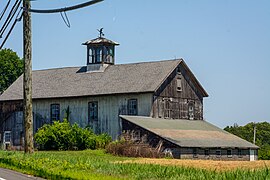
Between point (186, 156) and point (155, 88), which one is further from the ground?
point (155, 88)

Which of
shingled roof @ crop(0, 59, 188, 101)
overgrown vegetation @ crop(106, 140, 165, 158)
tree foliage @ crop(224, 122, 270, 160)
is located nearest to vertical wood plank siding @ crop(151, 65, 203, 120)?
shingled roof @ crop(0, 59, 188, 101)

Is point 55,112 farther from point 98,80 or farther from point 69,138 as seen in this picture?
point 69,138

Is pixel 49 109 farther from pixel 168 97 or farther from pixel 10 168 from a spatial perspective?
pixel 10 168

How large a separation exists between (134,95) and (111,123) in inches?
133

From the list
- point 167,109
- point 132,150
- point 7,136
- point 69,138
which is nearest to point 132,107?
point 167,109

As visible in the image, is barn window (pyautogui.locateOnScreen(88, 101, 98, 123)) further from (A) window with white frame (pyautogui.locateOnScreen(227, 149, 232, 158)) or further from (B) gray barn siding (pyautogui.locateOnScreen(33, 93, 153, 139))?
(A) window with white frame (pyautogui.locateOnScreen(227, 149, 232, 158))

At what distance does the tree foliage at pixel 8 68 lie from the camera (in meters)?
94.2

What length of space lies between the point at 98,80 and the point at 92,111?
383 centimetres

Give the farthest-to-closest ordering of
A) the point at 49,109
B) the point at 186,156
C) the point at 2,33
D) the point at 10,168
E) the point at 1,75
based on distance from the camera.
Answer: the point at 1,75
the point at 49,109
the point at 186,156
the point at 2,33
the point at 10,168

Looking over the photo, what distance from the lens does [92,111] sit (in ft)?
195

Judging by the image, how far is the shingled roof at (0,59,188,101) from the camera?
191ft

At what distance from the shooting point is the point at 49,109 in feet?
205

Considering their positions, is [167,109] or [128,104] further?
[167,109]

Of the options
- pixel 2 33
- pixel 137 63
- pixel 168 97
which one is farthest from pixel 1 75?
pixel 2 33
